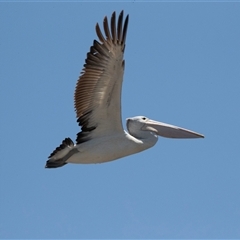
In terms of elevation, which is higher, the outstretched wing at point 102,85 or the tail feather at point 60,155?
the outstretched wing at point 102,85

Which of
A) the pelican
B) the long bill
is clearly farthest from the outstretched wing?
the long bill

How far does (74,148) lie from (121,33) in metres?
2.10

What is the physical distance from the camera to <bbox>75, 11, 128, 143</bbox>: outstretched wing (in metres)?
25.1

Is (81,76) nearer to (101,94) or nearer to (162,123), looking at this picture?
(101,94)

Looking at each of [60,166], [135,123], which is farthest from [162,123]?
[60,166]

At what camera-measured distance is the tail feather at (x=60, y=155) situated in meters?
25.5

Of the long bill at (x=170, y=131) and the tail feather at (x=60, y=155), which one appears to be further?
the long bill at (x=170, y=131)

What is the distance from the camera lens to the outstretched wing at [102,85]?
989 inches

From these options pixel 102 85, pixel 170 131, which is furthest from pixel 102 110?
pixel 170 131

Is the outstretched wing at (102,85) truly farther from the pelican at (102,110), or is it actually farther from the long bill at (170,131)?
the long bill at (170,131)

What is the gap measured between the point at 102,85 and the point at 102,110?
49 centimetres

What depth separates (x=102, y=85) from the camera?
2528 centimetres

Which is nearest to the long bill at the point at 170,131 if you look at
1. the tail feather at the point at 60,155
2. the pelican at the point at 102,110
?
the pelican at the point at 102,110

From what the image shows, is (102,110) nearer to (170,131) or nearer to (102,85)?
(102,85)
